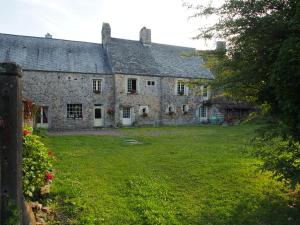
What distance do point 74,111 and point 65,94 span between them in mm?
1595

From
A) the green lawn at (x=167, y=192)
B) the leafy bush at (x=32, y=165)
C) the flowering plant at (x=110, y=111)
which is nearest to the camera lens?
the leafy bush at (x=32, y=165)

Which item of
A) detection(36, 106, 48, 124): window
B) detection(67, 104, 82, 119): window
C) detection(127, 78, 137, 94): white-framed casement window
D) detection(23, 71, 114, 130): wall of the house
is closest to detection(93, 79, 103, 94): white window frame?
detection(23, 71, 114, 130): wall of the house

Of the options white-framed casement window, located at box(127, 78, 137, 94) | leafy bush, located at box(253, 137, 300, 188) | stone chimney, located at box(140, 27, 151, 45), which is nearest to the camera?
leafy bush, located at box(253, 137, 300, 188)

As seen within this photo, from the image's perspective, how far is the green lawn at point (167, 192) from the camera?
4.45 metres

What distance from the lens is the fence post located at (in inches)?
98.0

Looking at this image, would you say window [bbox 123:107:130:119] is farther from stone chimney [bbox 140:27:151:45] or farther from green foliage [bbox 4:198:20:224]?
green foliage [bbox 4:198:20:224]

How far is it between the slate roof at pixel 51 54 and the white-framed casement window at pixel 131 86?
2154 mm

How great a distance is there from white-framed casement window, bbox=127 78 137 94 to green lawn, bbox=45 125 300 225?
1463 cm

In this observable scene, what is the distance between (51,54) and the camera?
21.6 metres

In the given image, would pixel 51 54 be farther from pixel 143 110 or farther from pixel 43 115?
pixel 143 110

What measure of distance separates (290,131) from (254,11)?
82.4 inches

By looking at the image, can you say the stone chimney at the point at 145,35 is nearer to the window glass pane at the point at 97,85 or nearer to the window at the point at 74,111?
the window glass pane at the point at 97,85

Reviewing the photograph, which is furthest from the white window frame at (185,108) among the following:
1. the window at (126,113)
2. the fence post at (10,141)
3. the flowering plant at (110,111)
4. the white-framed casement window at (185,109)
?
the fence post at (10,141)

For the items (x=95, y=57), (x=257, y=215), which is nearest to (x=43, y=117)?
(x=95, y=57)
